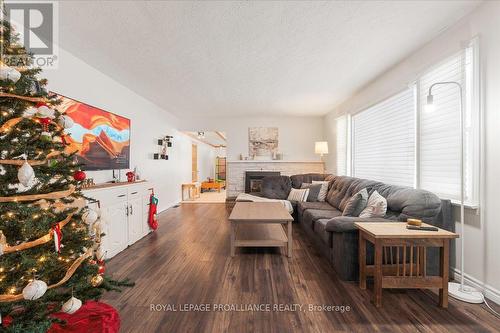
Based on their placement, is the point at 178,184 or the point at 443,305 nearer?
the point at 443,305

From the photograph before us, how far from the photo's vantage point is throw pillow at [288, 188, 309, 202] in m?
4.70

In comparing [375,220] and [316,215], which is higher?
[375,220]

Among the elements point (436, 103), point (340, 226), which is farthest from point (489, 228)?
point (436, 103)

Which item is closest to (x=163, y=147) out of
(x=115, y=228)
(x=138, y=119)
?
(x=138, y=119)

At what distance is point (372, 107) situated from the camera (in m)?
3.92

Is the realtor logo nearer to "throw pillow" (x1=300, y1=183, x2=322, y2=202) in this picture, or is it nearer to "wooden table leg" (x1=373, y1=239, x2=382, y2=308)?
"wooden table leg" (x1=373, y1=239, x2=382, y2=308)

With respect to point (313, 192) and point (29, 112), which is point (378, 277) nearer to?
point (29, 112)

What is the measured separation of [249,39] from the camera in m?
2.45

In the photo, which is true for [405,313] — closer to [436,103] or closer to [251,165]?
[436,103]

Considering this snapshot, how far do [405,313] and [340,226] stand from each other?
0.82 m

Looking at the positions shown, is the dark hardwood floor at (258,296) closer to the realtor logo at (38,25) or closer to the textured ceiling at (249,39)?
the realtor logo at (38,25)

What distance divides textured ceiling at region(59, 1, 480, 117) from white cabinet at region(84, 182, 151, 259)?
172 centimetres

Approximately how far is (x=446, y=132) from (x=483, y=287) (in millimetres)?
A: 1503

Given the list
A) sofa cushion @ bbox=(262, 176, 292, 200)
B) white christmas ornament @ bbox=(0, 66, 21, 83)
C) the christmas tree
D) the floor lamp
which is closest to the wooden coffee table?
sofa cushion @ bbox=(262, 176, 292, 200)
